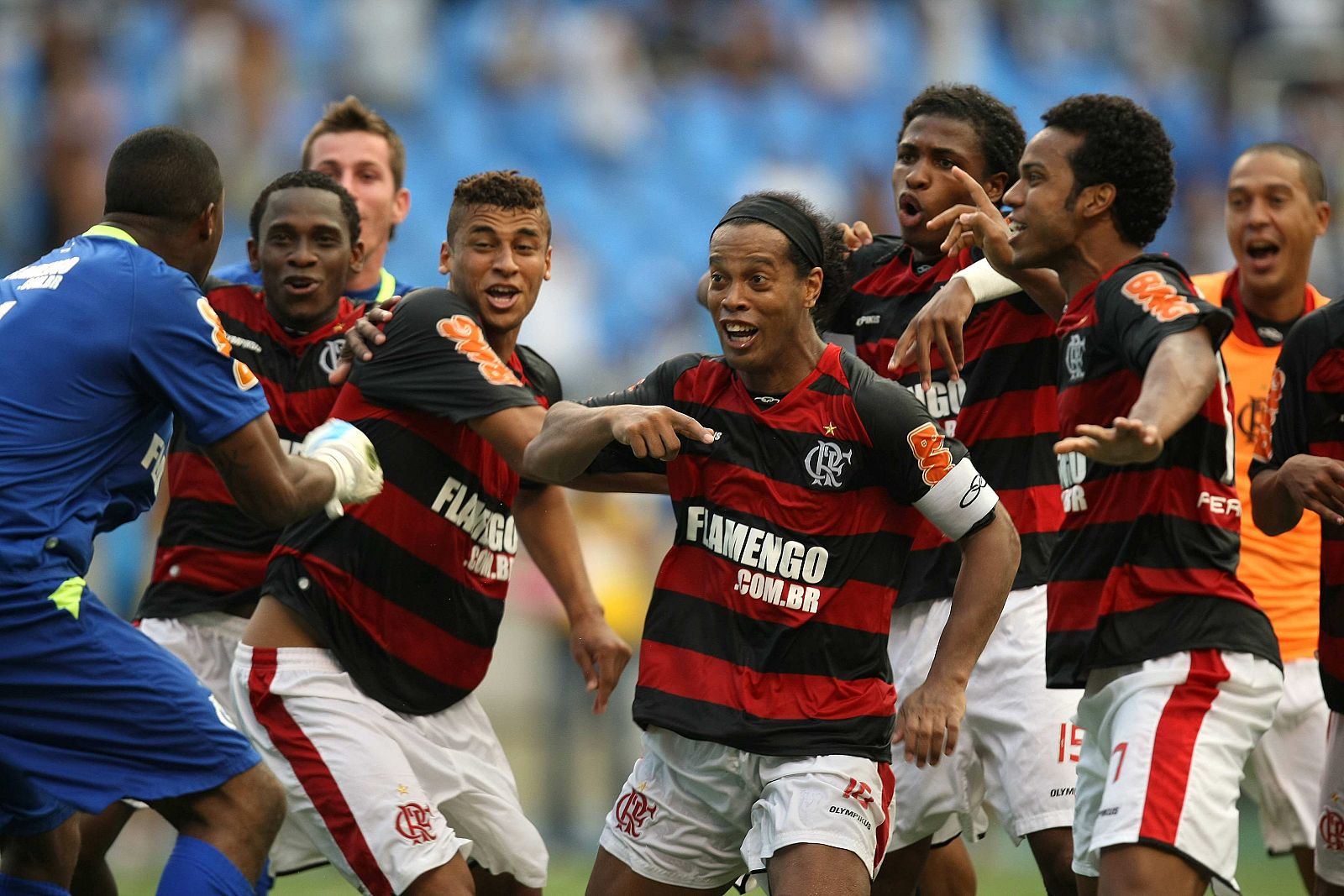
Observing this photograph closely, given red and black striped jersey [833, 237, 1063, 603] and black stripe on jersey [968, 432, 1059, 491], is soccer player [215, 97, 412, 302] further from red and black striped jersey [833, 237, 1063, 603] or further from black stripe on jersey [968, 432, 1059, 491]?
black stripe on jersey [968, 432, 1059, 491]

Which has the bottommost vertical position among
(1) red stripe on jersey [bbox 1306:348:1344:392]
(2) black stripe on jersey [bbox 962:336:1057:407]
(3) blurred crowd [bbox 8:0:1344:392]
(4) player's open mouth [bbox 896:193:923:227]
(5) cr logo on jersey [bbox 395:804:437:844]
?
(5) cr logo on jersey [bbox 395:804:437:844]

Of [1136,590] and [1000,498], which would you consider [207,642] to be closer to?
[1000,498]

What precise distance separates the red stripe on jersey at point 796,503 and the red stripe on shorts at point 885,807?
0.69m

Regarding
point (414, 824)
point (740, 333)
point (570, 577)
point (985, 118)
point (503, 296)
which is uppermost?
point (985, 118)

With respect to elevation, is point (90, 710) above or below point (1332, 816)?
below

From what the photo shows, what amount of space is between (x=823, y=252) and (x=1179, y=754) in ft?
5.75

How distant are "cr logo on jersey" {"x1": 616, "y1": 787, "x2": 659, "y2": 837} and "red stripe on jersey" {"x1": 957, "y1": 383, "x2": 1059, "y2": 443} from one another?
1.84 metres

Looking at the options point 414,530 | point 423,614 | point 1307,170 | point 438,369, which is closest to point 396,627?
point 423,614

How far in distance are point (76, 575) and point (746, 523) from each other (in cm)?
187

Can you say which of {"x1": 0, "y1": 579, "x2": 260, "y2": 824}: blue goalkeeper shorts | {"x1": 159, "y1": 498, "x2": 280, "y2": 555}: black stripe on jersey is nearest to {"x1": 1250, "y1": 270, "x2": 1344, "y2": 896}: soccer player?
{"x1": 0, "y1": 579, "x2": 260, "y2": 824}: blue goalkeeper shorts

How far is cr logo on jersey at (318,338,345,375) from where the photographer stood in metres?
6.30

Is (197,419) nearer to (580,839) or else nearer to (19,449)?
(19,449)

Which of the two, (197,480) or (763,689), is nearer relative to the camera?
(763,689)

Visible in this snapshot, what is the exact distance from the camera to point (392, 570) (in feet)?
17.9
